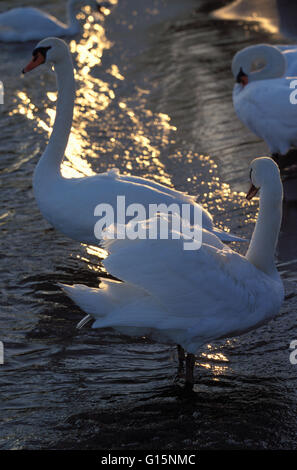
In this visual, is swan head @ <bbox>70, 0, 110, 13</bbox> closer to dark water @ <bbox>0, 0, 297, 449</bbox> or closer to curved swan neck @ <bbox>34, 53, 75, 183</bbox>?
dark water @ <bbox>0, 0, 297, 449</bbox>

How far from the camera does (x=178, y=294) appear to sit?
413cm

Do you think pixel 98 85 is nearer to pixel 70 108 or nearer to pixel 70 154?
pixel 70 154

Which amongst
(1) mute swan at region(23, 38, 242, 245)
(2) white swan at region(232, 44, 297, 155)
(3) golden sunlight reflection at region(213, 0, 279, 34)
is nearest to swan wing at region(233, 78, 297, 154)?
(2) white swan at region(232, 44, 297, 155)

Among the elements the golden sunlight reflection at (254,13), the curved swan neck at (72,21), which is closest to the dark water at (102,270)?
the golden sunlight reflection at (254,13)

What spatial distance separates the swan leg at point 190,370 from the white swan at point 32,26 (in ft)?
33.6

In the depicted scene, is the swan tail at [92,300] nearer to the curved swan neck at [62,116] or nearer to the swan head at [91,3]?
the curved swan neck at [62,116]

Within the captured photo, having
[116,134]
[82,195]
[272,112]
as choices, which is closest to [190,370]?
[82,195]

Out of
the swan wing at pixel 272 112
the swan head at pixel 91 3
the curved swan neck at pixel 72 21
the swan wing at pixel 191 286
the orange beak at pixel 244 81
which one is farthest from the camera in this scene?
the swan head at pixel 91 3

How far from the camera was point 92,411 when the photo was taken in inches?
168

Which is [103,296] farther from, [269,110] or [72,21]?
[72,21]

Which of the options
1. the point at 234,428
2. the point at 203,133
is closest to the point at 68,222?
the point at 234,428

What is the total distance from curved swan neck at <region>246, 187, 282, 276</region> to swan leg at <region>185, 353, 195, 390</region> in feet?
2.07

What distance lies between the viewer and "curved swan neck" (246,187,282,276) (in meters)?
4.48

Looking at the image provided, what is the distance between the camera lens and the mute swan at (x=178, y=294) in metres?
4.09
